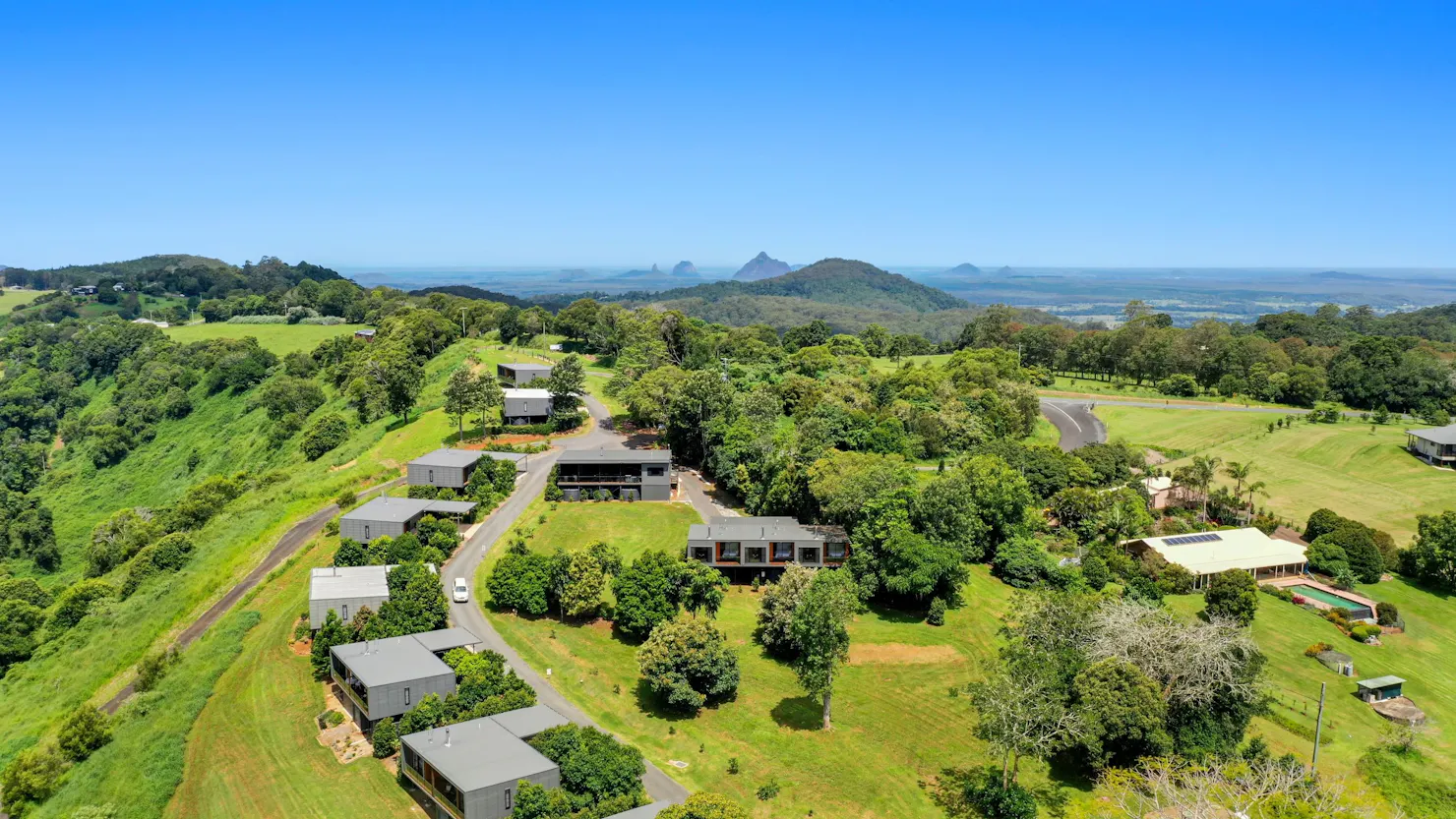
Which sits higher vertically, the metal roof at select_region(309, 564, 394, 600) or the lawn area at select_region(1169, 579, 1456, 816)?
the metal roof at select_region(309, 564, 394, 600)

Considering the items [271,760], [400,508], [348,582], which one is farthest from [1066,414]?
[271,760]

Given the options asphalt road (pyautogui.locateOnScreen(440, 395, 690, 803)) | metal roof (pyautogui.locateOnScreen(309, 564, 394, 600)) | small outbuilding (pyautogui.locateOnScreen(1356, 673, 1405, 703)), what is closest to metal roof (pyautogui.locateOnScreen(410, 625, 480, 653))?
asphalt road (pyautogui.locateOnScreen(440, 395, 690, 803))

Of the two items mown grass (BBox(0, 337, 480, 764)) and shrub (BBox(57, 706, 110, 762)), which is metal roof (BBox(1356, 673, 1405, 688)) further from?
mown grass (BBox(0, 337, 480, 764))

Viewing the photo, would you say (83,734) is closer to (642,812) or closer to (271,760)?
(271,760)

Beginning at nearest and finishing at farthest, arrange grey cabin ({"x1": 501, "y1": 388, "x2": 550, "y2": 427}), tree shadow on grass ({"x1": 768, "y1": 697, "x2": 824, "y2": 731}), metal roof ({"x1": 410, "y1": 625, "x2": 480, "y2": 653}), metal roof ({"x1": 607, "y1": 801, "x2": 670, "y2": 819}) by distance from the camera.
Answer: metal roof ({"x1": 607, "y1": 801, "x2": 670, "y2": 819}) → tree shadow on grass ({"x1": 768, "y1": 697, "x2": 824, "y2": 731}) → metal roof ({"x1": 410, "y1": 625, "x2": 480, "y2": 653}) → grey cabin ({"x1": 501, "y1": 388, "x2": 550, "y2": 427})

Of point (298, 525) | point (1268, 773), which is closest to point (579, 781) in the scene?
point (1268, 773)

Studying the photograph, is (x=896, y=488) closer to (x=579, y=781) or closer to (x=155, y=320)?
(x=579, y=781)
